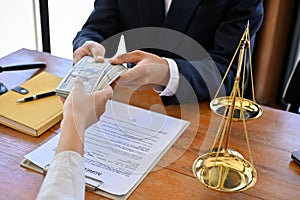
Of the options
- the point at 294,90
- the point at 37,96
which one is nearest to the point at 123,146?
the point at 37,96

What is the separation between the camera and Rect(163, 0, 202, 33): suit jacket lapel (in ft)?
4.14

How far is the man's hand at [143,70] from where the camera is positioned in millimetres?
1025

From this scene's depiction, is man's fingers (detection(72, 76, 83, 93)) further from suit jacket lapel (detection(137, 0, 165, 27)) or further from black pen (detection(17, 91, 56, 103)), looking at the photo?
suit jacket lapel (detection(137, 0, 165, 27))

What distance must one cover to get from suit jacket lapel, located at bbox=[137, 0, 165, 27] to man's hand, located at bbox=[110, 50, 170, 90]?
285 millimetres

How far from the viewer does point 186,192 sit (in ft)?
2.66

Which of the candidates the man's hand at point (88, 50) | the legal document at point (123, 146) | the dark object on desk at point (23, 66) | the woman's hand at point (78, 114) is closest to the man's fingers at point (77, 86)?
the woman's hand at point (78, 114)

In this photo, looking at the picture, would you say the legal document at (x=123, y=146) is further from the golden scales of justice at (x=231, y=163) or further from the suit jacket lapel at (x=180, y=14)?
the suit jacket lapel at (x=180, y=14)

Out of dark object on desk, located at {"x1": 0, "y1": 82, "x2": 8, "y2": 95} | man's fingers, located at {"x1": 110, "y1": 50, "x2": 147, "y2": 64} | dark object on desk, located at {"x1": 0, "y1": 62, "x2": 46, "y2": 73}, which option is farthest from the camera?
dark object on desk, located at {"x1": 0, "y1": 62, "x2": 46, "y2": 73}

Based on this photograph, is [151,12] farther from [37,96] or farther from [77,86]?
[77,86]

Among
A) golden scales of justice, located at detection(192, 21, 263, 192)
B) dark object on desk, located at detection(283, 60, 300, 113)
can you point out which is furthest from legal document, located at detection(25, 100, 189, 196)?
dark object on desk, located at detection(283, 60, 300, 113)

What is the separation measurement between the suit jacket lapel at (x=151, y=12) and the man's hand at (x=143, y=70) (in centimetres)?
29

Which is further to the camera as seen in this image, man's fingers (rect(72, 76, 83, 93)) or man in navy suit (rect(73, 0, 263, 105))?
man in navy suit (rect(73, 0, 263, 105))

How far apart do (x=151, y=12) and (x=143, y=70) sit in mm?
355

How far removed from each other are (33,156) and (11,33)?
5.58 feet
